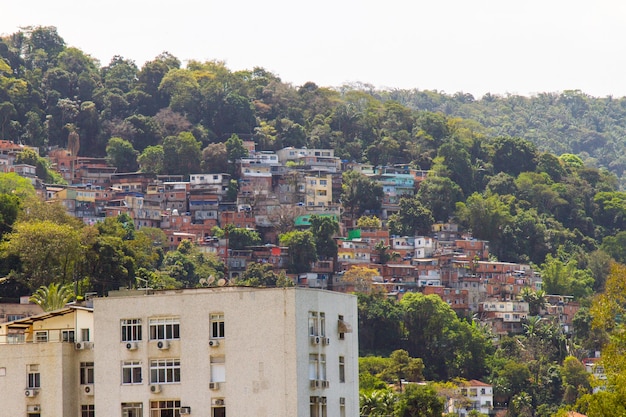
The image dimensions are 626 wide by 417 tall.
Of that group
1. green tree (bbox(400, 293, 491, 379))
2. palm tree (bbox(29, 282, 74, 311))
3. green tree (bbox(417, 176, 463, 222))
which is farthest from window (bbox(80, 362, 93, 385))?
green tree (bbox(417, 176, 463, 222))

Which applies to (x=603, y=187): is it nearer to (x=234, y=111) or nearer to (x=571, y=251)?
(x=571, y=251)

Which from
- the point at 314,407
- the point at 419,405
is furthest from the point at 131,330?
the point at 419,405

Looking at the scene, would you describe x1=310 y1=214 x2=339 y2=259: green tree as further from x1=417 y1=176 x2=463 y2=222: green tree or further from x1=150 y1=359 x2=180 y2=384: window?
x1=150 y1=359 x2=180 y2=384: window

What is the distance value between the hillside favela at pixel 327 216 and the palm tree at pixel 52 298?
7.7 inches

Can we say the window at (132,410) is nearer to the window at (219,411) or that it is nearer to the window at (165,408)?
the window at (165,408)

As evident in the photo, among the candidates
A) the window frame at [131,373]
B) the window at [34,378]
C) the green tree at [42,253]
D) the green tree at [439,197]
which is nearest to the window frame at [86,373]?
the window at [34,378]

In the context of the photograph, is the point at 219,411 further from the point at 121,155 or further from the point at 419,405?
the point at 121,155

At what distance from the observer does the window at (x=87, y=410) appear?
3131 cm

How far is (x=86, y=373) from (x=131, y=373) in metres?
1.40

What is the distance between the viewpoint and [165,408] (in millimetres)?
30391

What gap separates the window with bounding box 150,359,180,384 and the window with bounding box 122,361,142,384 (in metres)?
0.30

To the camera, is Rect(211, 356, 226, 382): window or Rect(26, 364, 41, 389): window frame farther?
Rect(26, 364, 41, 389): window frame

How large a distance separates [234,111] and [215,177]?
46.5 feet

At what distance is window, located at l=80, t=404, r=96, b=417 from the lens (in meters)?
31.3
